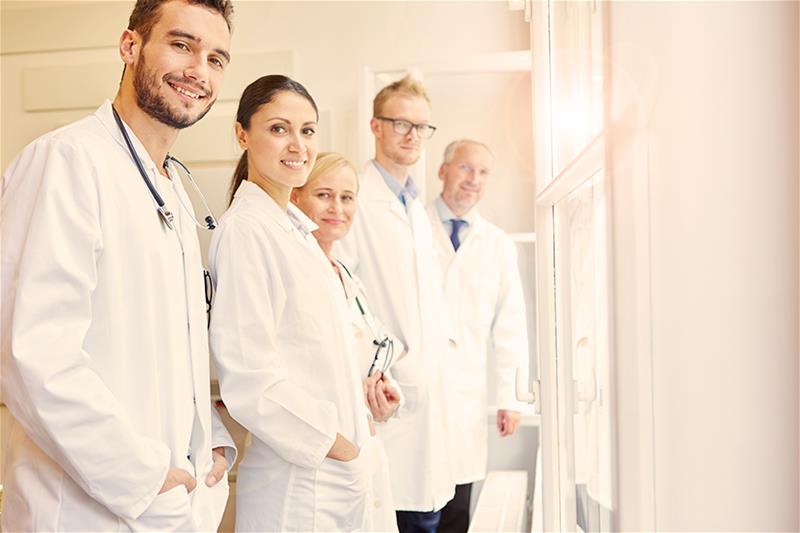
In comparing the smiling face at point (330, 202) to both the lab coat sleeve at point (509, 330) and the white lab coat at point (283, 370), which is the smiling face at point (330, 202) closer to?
the white lab coat at point (283, 370)

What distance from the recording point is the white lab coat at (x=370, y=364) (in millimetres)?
1224

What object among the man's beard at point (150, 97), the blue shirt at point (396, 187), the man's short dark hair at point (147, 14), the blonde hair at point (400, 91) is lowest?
the blue shirt at point (396, 187)

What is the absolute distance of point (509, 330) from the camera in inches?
67.7

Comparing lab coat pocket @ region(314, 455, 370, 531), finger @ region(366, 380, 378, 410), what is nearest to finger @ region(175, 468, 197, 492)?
lab coat pocket @ region(314, 455, 370, 531)

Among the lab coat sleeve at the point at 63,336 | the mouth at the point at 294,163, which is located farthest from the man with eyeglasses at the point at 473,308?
the lab coat sleeve at the point at 63,336

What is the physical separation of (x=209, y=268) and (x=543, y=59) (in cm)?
52

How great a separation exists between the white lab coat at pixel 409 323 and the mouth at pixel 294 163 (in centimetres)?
29

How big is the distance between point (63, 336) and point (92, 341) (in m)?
0.05

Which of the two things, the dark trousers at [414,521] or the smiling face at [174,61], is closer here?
the smiling face at [174,61]

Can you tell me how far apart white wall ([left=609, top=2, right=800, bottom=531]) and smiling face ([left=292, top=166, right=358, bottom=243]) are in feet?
3.03

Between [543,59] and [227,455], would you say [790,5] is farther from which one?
[227,455]

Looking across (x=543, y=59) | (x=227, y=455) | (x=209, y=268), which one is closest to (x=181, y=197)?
(x=209, y=268)

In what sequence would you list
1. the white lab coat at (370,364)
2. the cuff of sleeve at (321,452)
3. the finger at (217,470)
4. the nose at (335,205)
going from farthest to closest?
the nose at (335,205) < the white lab coat at (370,364) < the cuff of sleeve at (321,452) < the finger at (217,470)

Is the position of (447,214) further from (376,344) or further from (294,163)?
(294,163)
